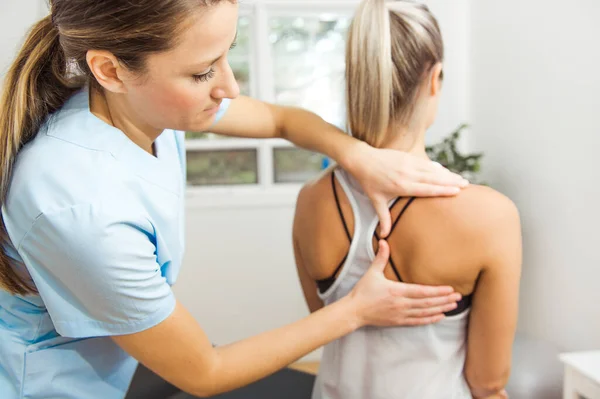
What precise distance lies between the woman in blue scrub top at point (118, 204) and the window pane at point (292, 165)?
2424 millimetres

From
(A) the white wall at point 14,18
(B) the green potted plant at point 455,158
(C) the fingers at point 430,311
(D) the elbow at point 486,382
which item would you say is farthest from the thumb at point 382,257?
(A) the white wall at point 14,18

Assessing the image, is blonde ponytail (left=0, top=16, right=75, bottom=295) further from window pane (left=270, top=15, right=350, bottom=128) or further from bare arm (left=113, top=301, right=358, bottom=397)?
window pane (left=270, top=15, right=350, bottom=128)

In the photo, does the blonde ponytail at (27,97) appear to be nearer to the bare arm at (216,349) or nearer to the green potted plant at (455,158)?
the bare arm at (216,349)

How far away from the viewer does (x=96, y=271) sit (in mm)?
833

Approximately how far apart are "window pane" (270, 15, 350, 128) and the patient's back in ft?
7.60

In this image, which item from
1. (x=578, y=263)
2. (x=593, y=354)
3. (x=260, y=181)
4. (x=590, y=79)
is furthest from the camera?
(x=260, y=181)

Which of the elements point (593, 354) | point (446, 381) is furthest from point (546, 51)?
point (446, 381)

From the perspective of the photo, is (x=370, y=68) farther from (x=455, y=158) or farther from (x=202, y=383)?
(x=455, y=158)

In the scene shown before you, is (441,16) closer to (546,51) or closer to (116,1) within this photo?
(546,51)

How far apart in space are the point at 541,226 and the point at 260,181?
174cm

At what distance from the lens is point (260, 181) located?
3445 mm

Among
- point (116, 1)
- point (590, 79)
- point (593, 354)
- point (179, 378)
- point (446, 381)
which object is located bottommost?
point (593, 354)

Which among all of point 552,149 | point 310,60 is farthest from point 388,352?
point 310,60

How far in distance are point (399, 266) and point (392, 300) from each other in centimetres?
9
